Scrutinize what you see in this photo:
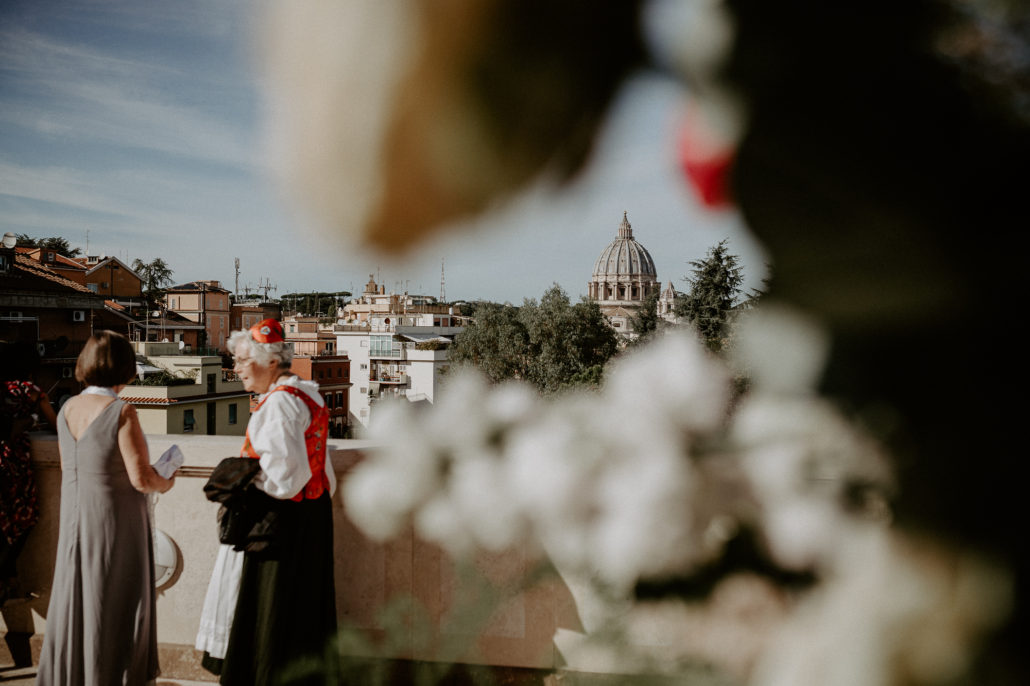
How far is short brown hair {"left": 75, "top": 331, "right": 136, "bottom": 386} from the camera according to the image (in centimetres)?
261

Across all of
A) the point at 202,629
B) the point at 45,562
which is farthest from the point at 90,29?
the point at 45,562

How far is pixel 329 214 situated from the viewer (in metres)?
0.26

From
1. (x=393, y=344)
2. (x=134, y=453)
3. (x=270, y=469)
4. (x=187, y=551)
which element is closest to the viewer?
(x=393, y=344)

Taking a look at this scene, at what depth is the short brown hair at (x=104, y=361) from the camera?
8.55 ft

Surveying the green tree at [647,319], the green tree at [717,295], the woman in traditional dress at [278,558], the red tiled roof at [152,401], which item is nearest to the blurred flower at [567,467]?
the green tree at [717,295]

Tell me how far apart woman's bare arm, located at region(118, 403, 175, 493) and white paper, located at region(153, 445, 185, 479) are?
4cm

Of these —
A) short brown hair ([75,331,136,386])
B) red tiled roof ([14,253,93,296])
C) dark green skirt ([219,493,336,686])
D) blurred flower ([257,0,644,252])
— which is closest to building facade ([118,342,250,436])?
short brown hair ([75,331,136,386])

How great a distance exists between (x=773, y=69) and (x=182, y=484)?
10.8ft

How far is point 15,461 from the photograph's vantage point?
294cm

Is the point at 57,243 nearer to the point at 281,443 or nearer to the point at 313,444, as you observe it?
the point at 281,443

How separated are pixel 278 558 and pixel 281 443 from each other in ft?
1.43

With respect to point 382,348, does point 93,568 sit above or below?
below

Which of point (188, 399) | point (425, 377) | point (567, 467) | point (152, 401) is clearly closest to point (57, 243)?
point (425, 377)

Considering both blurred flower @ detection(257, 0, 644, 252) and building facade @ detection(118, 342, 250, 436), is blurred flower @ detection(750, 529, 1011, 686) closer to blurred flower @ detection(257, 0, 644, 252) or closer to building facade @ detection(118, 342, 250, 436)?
blurred flower @ detection(257, 0, 644, 252)
